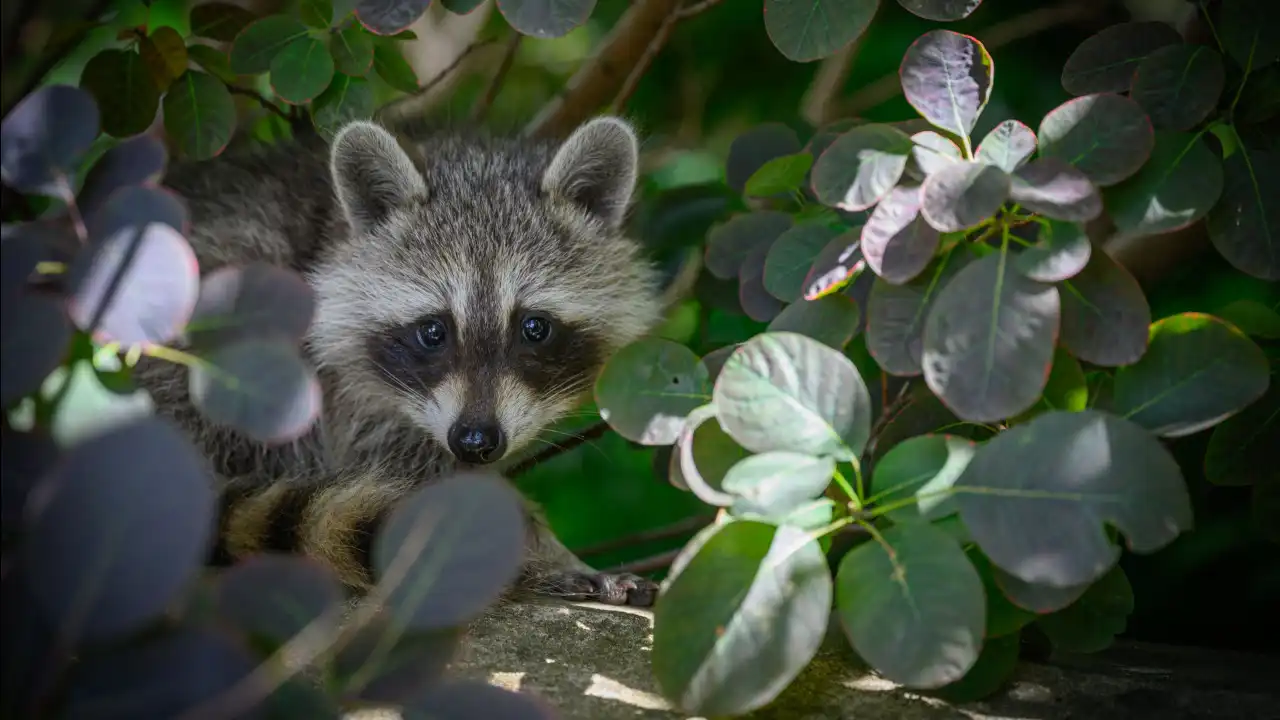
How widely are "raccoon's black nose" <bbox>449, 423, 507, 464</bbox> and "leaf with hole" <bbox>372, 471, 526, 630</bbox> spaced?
3.78ft

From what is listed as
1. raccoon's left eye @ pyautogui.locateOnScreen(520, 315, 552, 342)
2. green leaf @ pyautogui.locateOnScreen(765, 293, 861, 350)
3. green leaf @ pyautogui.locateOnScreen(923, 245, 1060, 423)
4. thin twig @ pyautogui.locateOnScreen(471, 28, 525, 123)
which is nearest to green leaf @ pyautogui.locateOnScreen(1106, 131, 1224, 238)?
green leaf @ pyautogui.locateOnScreen(923, 245, 1060, 423)

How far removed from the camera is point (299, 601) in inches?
31.6

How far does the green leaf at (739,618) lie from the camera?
39.6 inches

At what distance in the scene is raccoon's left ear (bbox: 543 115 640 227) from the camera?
223 centimetres

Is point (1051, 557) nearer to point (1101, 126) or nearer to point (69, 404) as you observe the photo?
point (1101, 126)

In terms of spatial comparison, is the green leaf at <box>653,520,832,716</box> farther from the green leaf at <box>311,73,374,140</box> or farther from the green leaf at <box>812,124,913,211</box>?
the green leaf at <box>311,73,374,140</box>

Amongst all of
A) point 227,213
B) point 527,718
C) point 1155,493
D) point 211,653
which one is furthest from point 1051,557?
point 227,213

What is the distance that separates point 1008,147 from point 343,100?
1252mm

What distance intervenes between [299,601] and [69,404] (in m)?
0.39

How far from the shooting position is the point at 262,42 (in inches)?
72.6

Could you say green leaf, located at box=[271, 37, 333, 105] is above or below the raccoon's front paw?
above

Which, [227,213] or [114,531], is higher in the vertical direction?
[114,531]

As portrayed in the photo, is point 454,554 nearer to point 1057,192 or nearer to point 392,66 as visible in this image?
point 1057,192

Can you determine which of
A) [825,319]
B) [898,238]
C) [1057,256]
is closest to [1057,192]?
[1057,256]
